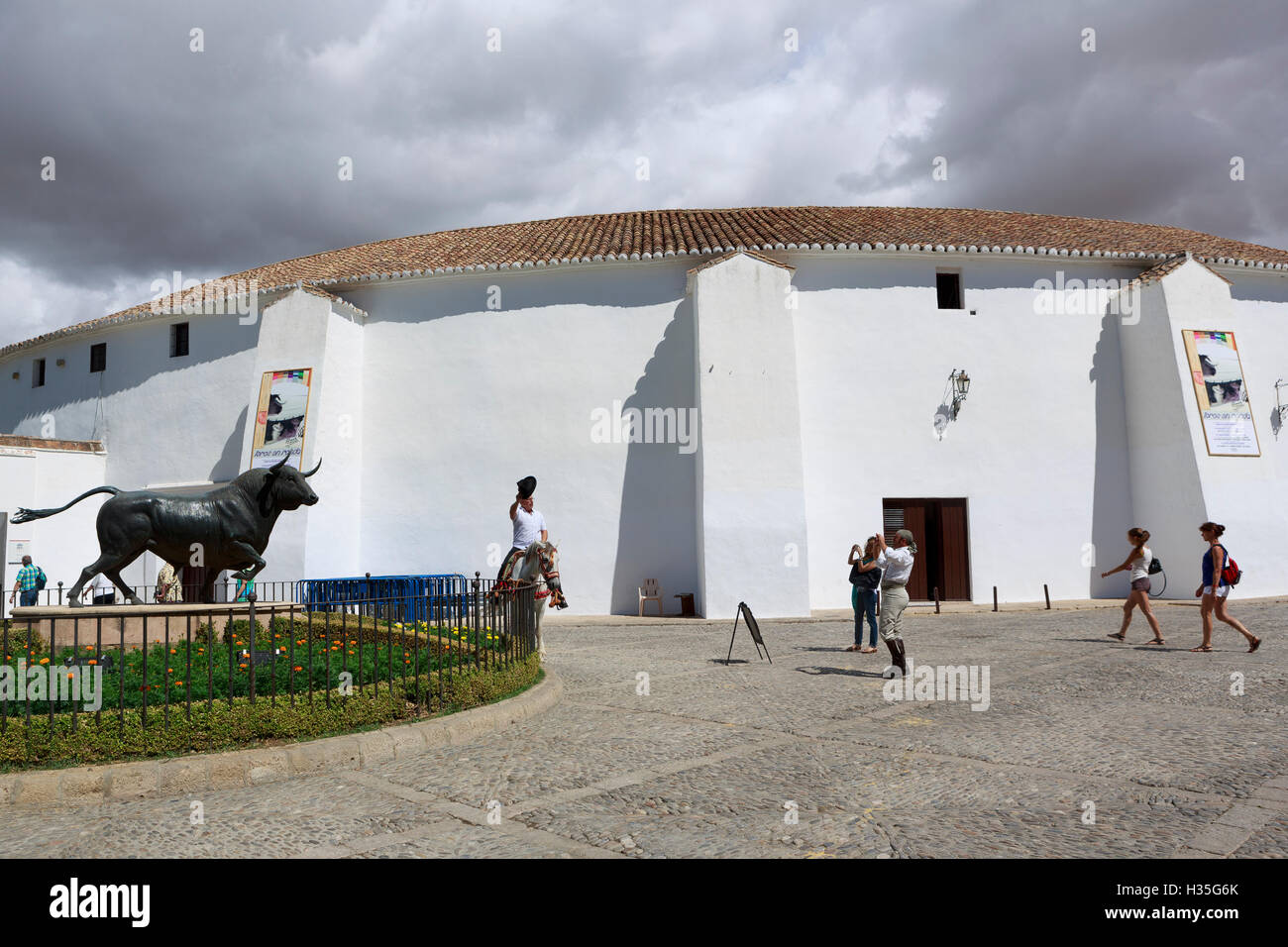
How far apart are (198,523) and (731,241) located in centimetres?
1259

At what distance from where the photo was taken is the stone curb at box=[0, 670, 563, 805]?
4375mm

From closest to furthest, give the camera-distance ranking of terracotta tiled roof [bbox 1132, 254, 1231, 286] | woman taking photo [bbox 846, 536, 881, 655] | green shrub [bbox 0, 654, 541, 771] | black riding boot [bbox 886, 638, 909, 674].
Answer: green shrub [bbox 0, 654, 541, 771] → black riding boot [bbox 886, 638, 909, 674] → woman taking photo [bbox 846, 536, 881, 655] → terracotta tiled roof [bbox 1132, 254, 1231, 286]

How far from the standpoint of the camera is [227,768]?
4.71 meters

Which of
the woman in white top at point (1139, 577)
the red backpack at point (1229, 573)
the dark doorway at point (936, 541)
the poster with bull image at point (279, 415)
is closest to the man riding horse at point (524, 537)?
the woman in white top at point (1139, 577)

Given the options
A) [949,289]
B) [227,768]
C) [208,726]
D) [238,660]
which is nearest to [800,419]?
[949,289]

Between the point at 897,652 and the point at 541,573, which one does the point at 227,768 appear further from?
the point at 897,652

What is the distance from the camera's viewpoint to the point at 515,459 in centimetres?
1730

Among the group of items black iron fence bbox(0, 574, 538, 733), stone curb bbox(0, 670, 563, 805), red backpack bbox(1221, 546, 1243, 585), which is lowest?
stone curb bbox(0, 670, 563, 805)

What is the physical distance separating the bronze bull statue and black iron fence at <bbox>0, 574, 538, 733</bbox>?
0.54 metres

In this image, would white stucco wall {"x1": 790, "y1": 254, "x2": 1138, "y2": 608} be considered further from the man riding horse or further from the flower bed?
the flower bed

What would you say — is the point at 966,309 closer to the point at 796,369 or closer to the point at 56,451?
the point at 796,369

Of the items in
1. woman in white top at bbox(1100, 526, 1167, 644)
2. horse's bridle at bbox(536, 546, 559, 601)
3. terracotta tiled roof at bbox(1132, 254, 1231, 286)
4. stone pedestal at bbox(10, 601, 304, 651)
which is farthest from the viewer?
terracotta tiled roof at bbox(1132, 254, 1231, 286)

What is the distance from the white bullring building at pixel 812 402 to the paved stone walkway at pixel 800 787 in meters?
9.32

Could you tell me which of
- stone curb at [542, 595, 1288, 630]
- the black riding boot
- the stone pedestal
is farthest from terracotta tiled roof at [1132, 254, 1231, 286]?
the stone pedestal
